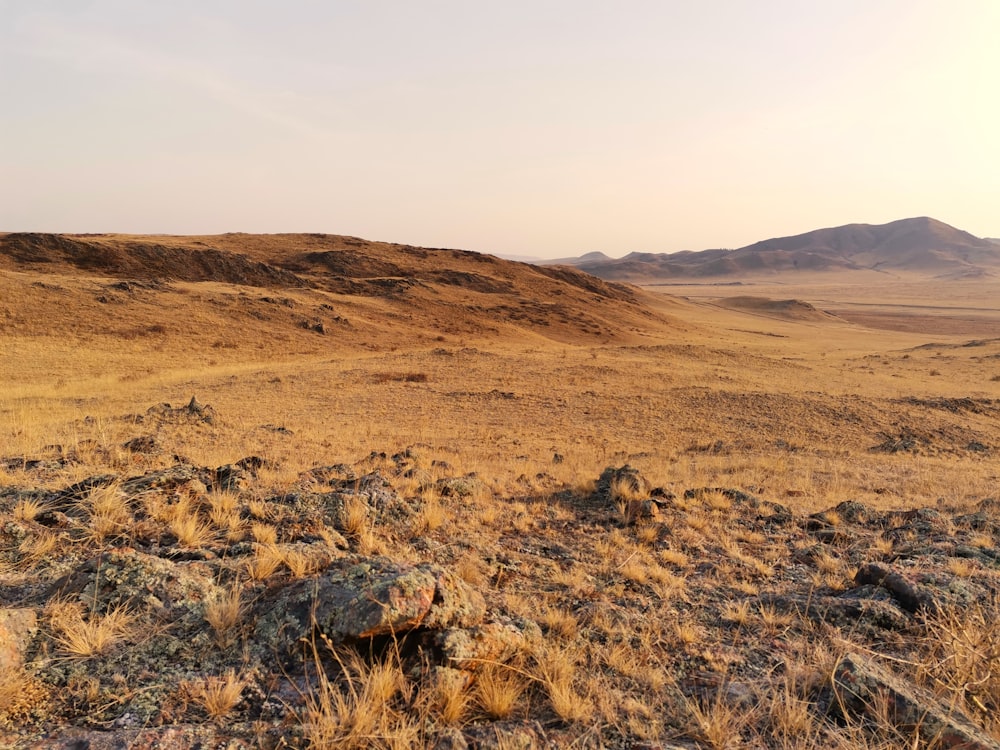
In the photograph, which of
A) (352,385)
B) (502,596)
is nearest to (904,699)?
(502,596)

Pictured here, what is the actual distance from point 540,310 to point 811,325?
35109 millimetres

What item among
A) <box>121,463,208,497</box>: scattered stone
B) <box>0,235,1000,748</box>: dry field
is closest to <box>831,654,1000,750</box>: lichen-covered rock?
<box>0,235,1000,748</box>: dry field

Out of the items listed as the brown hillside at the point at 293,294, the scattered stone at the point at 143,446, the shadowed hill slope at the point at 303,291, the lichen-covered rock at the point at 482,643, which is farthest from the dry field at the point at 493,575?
the shadowed hill slope at the point at 303,291

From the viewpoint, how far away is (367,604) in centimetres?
289

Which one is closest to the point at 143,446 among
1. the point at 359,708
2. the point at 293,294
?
the point at 359,708

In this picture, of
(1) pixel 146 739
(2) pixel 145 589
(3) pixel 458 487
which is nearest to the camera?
(1) pixel 146 739

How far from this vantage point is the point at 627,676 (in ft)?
10.3

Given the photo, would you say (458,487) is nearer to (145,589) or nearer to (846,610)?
(145,589)

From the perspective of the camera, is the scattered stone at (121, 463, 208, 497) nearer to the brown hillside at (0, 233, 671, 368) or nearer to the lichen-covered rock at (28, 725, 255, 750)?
the lichen-covered rock at (28, 725, 255, 750)

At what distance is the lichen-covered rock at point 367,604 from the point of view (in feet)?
9.30

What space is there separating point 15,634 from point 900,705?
4.25 meters

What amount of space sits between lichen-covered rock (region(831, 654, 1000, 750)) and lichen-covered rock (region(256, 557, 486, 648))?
1.94 meters

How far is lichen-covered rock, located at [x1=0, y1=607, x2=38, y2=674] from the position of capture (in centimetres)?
251

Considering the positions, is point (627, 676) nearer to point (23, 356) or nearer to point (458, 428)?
point (458, 428)
